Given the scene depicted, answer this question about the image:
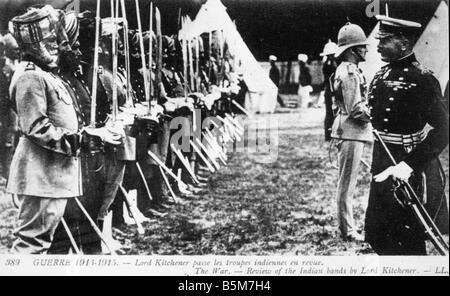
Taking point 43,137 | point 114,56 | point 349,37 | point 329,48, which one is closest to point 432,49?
point 349,37

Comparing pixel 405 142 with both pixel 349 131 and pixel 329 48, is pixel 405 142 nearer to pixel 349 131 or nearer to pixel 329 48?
pixel 349 131

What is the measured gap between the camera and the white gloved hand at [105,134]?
3.34m

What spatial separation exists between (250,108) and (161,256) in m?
1.16

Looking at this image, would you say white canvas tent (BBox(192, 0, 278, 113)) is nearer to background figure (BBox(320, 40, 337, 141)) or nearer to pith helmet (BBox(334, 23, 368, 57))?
background figure (BBox(320, 40, 337, 141))

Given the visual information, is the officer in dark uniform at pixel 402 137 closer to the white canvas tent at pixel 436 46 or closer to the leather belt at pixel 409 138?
the leather belt at pixel 409 138

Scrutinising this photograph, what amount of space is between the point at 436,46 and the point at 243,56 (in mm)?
1225

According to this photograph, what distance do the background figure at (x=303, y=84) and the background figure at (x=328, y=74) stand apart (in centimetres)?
12

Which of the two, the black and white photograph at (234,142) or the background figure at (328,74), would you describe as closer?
the black and white photograph at (234,142)

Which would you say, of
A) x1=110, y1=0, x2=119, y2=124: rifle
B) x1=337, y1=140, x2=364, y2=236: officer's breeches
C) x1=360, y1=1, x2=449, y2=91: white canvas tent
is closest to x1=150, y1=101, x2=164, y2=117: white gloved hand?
x1=110, y1=0, x2=119, y2=124: rifle

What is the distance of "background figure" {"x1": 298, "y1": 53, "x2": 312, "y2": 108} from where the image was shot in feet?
13.2

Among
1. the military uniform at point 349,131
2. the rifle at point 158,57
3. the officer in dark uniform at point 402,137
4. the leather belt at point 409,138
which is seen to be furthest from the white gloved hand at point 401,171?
the rifle at point 158,57

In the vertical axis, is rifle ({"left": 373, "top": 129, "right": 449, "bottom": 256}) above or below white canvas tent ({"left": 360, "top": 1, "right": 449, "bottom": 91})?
below

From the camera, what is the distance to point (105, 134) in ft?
11.3

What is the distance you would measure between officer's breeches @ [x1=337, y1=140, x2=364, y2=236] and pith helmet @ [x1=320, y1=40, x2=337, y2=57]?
56 centimetres
